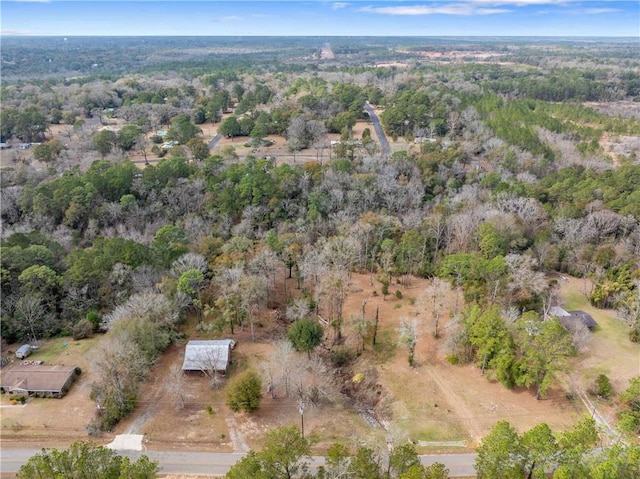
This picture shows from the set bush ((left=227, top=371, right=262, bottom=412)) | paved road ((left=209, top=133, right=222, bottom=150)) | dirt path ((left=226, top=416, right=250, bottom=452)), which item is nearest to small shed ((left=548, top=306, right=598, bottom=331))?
bush ((left=227, top=371, right=262, bottom=412))

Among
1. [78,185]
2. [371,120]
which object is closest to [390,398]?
[78,185]

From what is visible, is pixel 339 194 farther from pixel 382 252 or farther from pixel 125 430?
pixel 125 430

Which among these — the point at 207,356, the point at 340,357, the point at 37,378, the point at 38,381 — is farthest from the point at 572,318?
the point at 37,378

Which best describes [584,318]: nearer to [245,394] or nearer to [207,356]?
[245,394]

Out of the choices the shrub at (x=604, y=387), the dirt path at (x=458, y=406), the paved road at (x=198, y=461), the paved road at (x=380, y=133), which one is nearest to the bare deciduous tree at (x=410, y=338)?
the dirt path at (x=458, y=406)

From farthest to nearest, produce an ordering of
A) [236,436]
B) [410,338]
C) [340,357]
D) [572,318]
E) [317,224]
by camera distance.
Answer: [317,224], [340,357], [572,318], [410,338], [236,436]

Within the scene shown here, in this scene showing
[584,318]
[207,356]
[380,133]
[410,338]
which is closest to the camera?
[207,356]

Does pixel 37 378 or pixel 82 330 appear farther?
pixel 82 330
